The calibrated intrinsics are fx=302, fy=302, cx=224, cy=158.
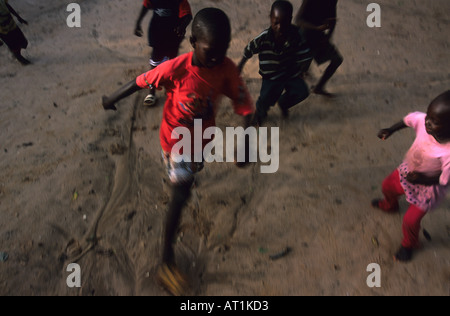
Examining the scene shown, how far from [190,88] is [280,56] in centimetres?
111

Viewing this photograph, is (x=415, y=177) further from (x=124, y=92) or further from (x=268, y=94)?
(x=124, y=92)

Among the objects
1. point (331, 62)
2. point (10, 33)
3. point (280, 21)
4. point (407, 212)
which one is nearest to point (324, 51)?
point (331, 62)

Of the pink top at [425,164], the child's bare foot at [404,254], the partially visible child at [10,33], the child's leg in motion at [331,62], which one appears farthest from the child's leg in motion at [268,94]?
the partially visible child at [10,33]

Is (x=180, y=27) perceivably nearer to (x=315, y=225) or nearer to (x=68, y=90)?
(x=68, y=90)

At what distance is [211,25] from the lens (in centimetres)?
154

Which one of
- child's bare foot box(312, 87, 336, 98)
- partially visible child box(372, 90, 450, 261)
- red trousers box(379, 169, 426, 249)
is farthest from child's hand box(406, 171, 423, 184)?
child's bare foot box(312, 87, 336, 98)

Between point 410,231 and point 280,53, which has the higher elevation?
point 280,53

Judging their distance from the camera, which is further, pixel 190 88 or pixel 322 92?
pixel 322 92

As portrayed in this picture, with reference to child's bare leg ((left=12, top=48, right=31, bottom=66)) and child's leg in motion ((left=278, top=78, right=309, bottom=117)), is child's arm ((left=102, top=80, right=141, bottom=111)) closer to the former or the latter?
child's leg in motion ((left=278, top=78, right=309, bottom=117))

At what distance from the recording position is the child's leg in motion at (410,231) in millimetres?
1928

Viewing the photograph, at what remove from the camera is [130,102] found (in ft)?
11.6

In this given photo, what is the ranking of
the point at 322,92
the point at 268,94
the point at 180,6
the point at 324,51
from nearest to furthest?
1. the point at 268,94
2. the point at 180,6
3. the point at 324,51
4. the point at 322,92

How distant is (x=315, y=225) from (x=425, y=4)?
5.04 meters
